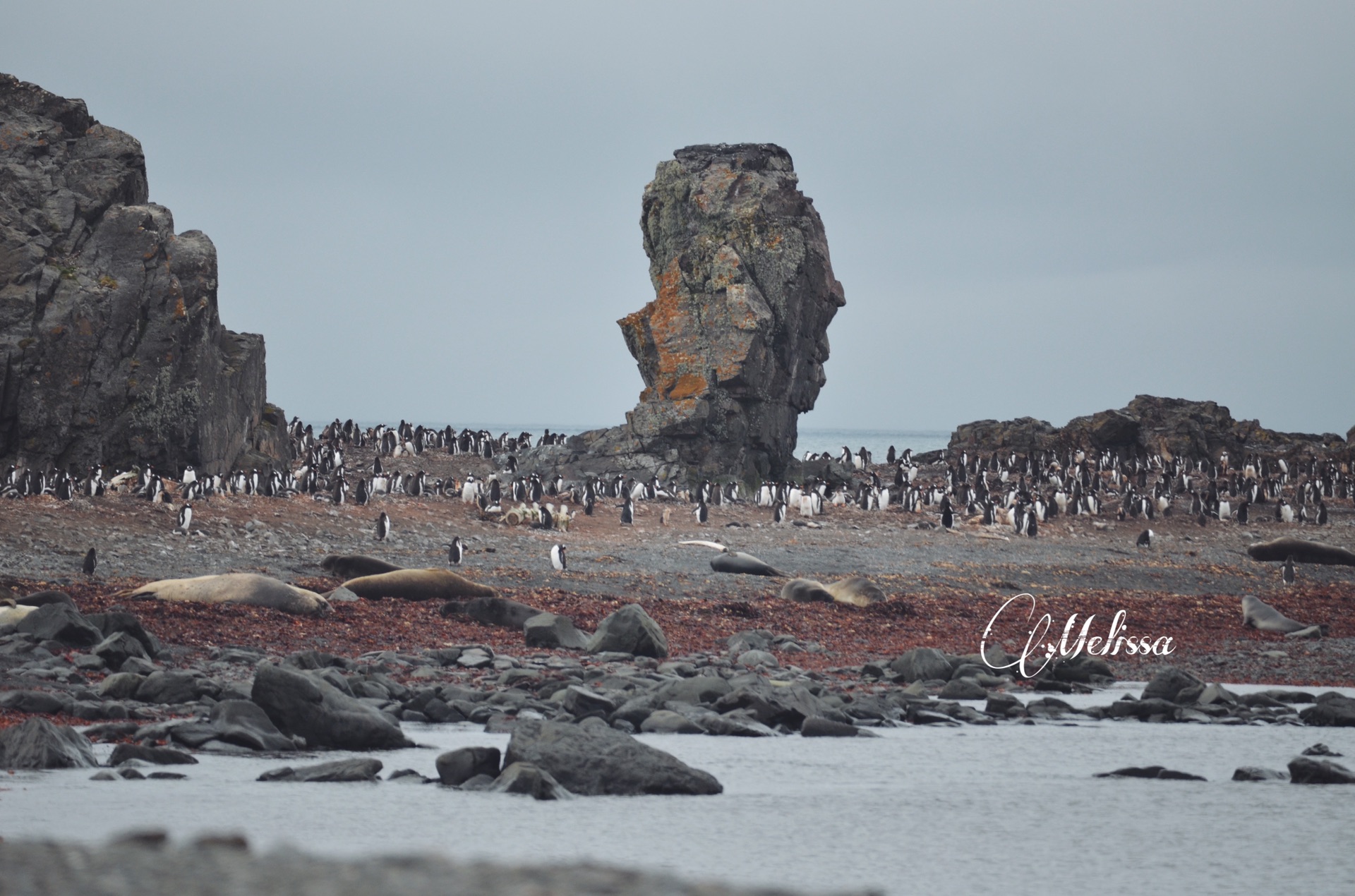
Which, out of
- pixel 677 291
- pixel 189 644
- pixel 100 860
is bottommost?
pixel 189 644

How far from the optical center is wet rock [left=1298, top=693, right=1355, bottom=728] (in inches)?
399

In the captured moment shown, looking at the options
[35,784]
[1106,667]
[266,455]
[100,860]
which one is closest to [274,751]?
[35,784]

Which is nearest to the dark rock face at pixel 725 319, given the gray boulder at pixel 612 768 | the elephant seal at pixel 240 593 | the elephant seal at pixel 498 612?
the elephant seal at pixel 498 612

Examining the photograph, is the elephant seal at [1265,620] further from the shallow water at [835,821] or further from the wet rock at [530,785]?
the wet rock at [530,785]

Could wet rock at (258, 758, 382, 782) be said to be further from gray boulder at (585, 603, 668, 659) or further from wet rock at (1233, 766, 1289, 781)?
gray boulder at (585, 603, 668, 659)

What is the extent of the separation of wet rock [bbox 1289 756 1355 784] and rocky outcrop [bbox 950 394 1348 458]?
40.1 metres

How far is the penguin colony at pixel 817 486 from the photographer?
2452 cm

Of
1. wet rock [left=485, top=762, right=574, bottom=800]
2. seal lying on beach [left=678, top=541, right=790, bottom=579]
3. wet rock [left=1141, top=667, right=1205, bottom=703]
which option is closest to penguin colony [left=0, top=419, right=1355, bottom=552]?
seal lying on beach [left=678, top=541, right=790, bottom=579]

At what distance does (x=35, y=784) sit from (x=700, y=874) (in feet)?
11.7

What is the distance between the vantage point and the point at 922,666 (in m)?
12.1

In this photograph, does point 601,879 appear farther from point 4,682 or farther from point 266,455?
point 266,455

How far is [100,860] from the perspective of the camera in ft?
10.2

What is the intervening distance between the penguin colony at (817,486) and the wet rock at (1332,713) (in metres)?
13.5
